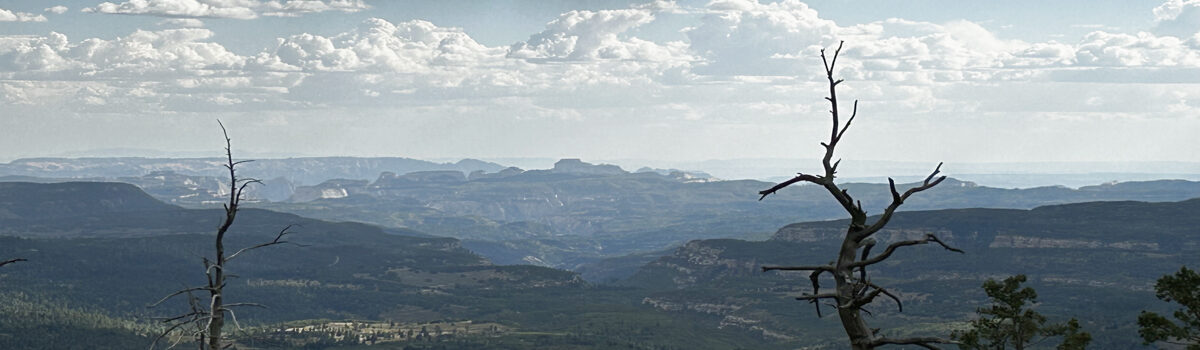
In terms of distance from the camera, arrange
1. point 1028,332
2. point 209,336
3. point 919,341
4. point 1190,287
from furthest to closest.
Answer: point 1028,332 < point 1190,287 < point 209,336 < point 919,341

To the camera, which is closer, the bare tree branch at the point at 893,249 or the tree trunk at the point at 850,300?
the bare tree branch at the point at 893,249

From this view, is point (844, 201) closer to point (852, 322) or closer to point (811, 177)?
point (811, 177)

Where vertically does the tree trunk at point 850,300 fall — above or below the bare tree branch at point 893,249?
below

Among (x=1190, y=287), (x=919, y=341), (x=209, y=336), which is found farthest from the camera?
(x=1190, y=287)

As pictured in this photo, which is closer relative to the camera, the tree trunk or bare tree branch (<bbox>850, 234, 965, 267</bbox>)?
bare tree branch (<bbox>850, 234, 965, 267</bbox>)

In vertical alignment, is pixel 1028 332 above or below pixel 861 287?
below

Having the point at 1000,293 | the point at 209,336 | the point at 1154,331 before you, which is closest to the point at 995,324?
the point at 1000,293

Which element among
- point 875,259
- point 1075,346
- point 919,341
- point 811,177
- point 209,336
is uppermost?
point 811,177

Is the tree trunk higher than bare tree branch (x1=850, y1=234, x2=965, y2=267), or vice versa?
bare tree branch (x1=850, y1=234, x2=965, y2=267)

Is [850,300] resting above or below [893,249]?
below

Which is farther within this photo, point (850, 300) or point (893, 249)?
point (850, 300)

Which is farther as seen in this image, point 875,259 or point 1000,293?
point 1000,293
